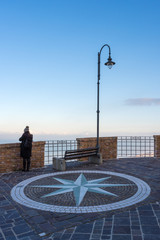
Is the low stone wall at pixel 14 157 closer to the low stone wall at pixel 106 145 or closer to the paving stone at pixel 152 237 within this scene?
the low stone wall at pixel 106 145

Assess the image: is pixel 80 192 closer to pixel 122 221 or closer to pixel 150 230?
pixel 122 221

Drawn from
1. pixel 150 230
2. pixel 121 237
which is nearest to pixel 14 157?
pixel 121 237

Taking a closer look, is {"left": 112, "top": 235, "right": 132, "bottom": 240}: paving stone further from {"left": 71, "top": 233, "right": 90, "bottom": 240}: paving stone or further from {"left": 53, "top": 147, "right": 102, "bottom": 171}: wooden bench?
{"left": 53, "top": 147, "right": 102, "bottom": 171}: wooden bench

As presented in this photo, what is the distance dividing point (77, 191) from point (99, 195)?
2.24 feet

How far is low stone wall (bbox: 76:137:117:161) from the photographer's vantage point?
11758 millimetres

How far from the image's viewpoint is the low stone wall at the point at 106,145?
1176 centimetres

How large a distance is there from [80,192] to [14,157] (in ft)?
14.3

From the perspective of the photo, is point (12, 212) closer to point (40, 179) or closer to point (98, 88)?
point (40, 179)

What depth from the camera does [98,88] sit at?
11.3m

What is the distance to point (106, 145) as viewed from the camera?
39.8 feet

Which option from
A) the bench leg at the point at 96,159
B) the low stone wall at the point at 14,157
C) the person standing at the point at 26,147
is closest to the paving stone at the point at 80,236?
the person standing at the point at 26,147

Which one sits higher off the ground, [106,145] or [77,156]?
[106,145]

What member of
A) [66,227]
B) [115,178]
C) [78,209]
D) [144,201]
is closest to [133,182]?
[115,178]

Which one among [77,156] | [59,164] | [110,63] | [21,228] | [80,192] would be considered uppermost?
[110,63]
